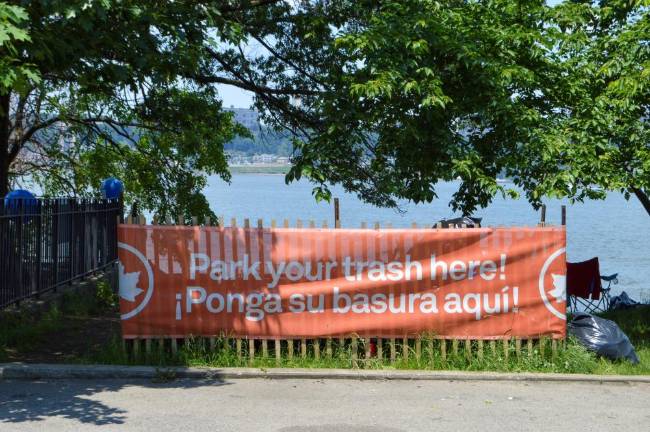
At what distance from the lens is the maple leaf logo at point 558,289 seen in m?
9.76

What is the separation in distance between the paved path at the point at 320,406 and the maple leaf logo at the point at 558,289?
1.13m

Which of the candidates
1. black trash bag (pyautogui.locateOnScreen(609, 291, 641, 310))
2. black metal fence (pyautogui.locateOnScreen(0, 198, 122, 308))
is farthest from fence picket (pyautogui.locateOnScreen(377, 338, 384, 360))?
black trash bag (pyautogui.locateOnScreen(609, 291, 641, 310))

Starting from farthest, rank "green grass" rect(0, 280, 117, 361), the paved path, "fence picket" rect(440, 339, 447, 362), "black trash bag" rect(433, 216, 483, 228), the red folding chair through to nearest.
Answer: the red folding chair < "black trash bag" rect(433, 216, 483, 228) < "green grass" rect(0, 280, 117, 361) < "fence picket" rect(440, 339, 447, 362) < the paved path

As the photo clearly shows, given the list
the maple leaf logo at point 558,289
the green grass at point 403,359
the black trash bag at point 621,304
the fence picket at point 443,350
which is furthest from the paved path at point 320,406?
the black trash bag at point 621,304

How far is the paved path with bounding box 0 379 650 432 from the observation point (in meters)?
7.12

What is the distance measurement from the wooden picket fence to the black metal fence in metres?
3.18

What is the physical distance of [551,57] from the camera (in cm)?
1186

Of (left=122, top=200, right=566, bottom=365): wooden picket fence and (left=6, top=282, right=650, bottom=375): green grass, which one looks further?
(left=122, top=200, right=566, bottom=365): wooden picket fence

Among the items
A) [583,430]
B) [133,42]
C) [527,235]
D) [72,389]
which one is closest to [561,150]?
[527,235]

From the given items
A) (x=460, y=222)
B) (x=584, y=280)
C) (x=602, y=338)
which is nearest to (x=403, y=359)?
(x=602, y=338)

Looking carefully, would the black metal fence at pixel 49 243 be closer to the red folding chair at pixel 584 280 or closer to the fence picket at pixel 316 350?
the fence picket at pixel 316 350

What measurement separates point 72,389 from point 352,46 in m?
5.30

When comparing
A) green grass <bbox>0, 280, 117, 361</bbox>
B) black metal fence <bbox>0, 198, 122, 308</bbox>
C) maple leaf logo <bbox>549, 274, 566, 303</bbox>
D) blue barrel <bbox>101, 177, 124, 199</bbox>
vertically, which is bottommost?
green grass <bbox>0, 280, 117, 361</bbox>

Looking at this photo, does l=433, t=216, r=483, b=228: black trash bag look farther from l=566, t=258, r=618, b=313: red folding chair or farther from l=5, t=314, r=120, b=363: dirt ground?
l=566, t=258, r=618, b=313: red folding chair
